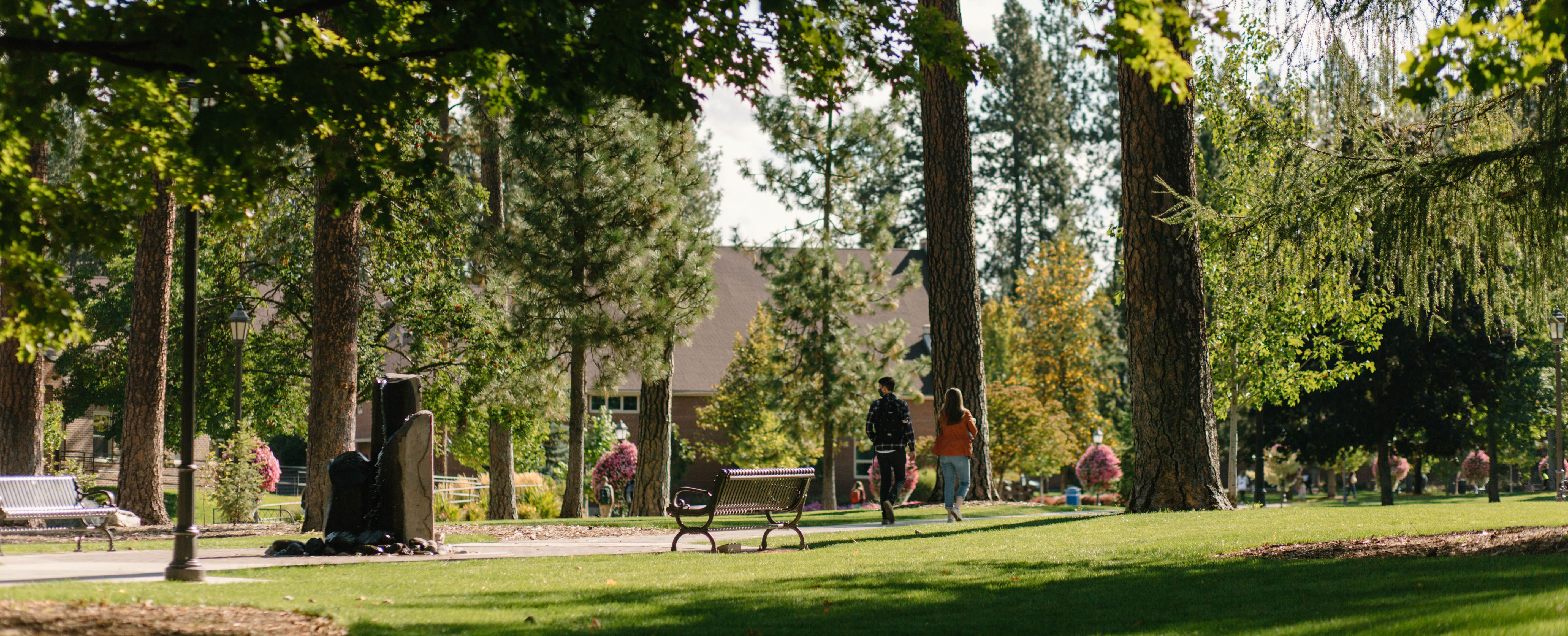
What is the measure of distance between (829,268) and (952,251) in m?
7.63

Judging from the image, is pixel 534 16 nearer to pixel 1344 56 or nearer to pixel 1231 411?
pixel 1344 56

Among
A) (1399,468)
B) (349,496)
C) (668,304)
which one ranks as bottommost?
(1399,468)

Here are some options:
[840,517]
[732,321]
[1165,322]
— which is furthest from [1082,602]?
[732,321]

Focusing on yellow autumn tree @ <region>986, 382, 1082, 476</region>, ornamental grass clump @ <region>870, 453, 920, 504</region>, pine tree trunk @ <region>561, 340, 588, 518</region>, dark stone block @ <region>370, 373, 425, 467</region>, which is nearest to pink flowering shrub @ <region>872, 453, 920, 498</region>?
ornamental grass clump @ <region>870, 453, 920, 504</region>

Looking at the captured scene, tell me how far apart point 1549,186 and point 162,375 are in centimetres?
1823

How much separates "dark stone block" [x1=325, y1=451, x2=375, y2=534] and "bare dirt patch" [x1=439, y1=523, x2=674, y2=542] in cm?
246

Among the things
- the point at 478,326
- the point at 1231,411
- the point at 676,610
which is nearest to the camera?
the point at 676,610

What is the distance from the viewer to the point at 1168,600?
6984mm

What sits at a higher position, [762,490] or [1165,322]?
[1165,322]

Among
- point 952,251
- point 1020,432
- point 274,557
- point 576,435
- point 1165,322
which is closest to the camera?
point 274,557

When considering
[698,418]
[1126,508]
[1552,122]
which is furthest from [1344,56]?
[698,418]

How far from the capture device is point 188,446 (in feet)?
27.1

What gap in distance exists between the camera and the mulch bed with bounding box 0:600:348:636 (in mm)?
5512

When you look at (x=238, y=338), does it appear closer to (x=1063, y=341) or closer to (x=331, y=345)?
(x=331, y=345)
